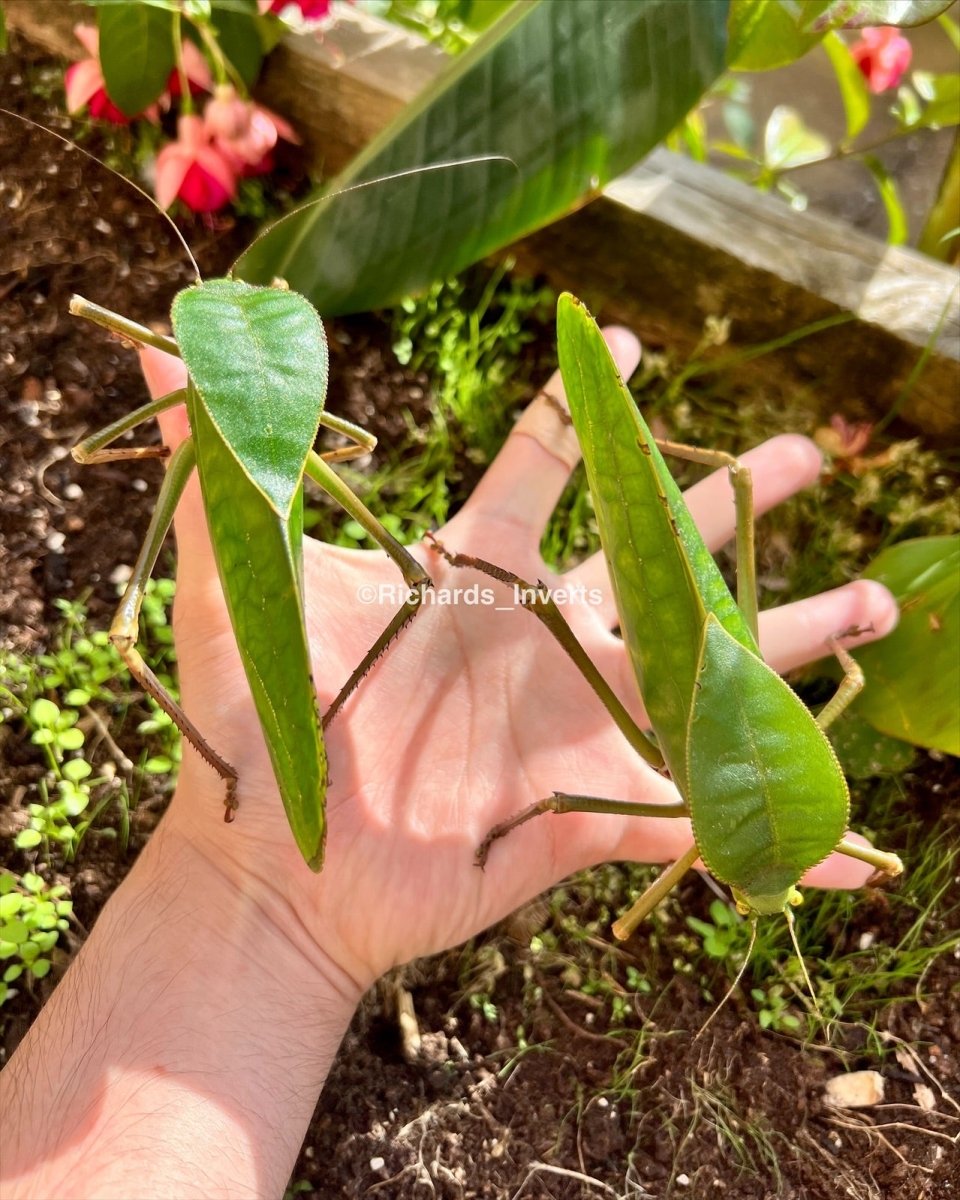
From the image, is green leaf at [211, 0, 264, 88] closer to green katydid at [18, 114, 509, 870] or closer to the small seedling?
green katydid at [18, 114, 509, 870]

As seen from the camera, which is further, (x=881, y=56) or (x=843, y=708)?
(x=881, y=56)

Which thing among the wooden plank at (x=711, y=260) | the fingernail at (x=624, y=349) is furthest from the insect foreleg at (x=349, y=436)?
the wooden plank at (x=711, y=260)

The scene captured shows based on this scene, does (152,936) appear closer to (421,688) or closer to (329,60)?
(421,688)

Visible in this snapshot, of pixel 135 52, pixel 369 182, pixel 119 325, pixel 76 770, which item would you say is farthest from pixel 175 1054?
pixel 135 52

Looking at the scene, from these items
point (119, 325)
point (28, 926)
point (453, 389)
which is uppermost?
point (119, 325)

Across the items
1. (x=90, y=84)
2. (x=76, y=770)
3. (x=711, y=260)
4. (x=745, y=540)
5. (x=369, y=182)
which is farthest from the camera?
(x=711, y=260)

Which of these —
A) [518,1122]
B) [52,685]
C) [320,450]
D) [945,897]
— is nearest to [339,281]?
[320,450]

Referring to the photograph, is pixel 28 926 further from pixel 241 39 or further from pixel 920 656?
pixel 241 39

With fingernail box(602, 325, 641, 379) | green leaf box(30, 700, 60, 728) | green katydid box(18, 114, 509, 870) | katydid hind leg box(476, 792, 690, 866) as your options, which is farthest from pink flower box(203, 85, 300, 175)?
katydid hind leg box(476, 792, 690, 866)
